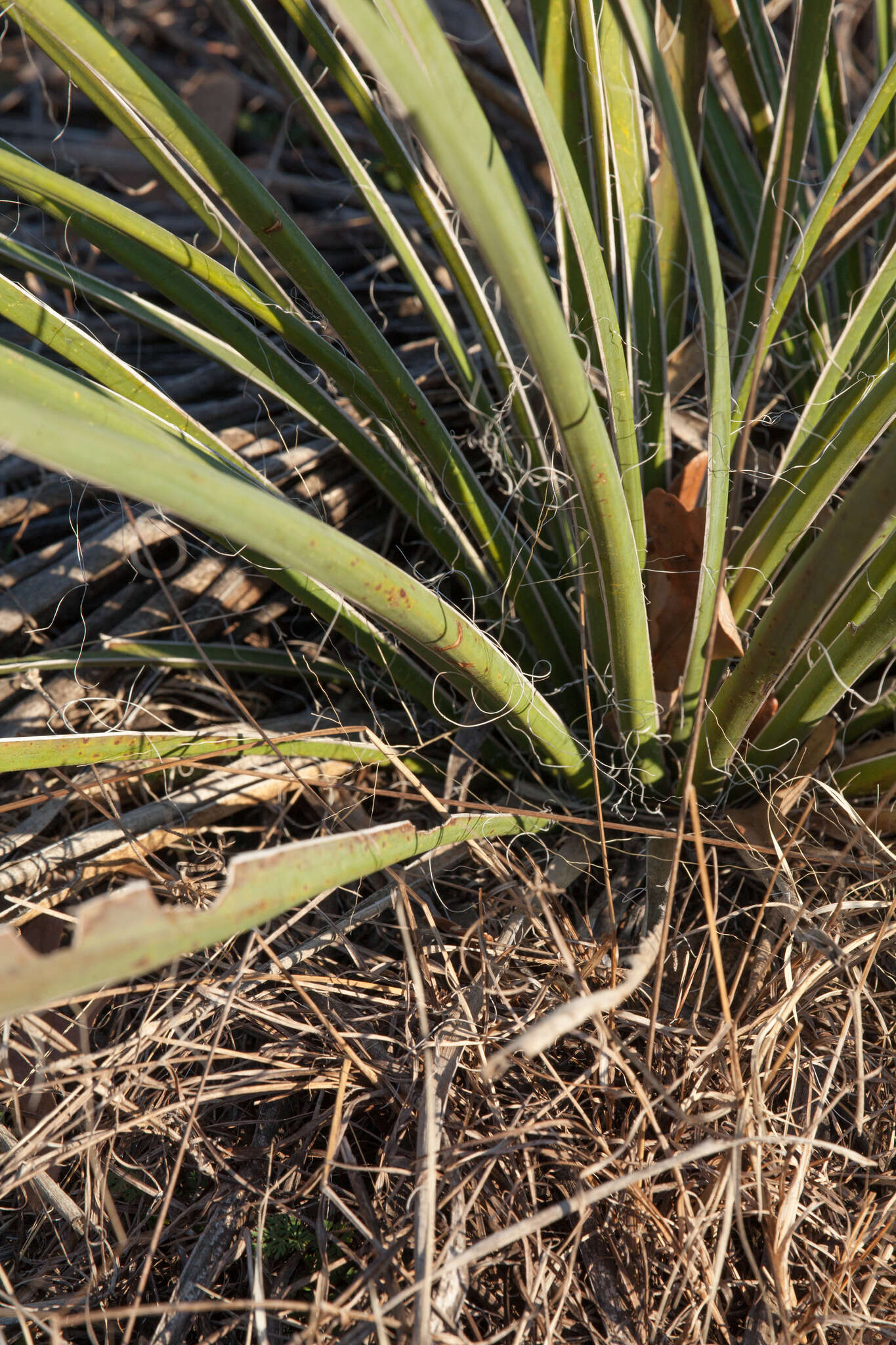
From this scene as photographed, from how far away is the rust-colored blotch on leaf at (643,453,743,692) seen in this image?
34.9 inches

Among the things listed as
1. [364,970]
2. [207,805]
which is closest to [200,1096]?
[364,970]

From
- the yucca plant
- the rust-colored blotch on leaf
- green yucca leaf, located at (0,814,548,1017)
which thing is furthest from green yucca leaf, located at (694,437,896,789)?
green yucca leaf, located at (0,814,548,1017)

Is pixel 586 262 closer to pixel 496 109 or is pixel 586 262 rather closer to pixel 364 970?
pixel 364 970

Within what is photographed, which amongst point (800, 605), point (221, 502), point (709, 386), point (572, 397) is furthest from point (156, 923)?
point (709, 386)

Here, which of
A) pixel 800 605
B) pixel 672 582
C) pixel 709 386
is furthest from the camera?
pixel 672 582

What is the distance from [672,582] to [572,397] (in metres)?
0.44

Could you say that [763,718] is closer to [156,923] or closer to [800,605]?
[800,605]

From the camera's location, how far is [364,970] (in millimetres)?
836

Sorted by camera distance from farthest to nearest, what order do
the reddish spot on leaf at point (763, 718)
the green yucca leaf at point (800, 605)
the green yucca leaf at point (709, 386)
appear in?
the reddish spot on leaf at point (763, 718) < the green yucca leaf at point (709, 386) < the green yucca leaf at point (800, 605)

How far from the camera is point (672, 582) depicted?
0.91 meters

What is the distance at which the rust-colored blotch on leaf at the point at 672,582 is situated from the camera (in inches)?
34.9

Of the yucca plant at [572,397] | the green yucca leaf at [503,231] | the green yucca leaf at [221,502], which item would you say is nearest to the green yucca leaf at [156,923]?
the yucca plant at [572,397]

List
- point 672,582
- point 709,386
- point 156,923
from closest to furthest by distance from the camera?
point 156,923, point 709,386, point 672,582

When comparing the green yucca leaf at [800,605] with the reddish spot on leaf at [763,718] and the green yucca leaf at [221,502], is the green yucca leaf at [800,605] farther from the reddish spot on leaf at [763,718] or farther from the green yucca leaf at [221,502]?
the green yucca leaf at [221,502]
